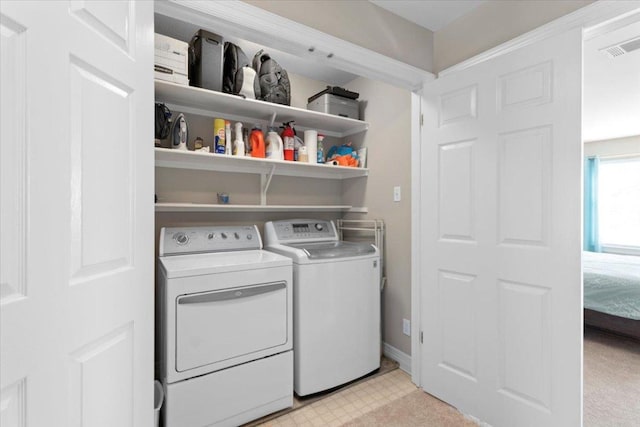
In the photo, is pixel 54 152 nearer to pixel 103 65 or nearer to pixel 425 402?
pixel 103 65

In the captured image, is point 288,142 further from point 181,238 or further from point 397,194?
point 181,238

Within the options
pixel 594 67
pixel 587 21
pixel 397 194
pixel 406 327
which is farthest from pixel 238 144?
pixel 594 67

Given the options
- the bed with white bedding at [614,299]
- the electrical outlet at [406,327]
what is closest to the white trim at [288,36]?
the electrical outlet at [406,327]

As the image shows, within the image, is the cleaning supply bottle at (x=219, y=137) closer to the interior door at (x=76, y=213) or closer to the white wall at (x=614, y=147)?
the interior door at (x=76, y=213)

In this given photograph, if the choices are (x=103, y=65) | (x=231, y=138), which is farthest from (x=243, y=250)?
(x=103, y=65)

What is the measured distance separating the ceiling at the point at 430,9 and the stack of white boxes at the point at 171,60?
3.91 ft

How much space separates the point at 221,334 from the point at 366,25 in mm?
1962

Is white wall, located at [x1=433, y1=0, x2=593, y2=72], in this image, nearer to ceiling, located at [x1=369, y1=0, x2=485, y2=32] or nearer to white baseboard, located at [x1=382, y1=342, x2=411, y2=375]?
ceiling, located at [x1=369, y1=0, x2=485, y2=32]

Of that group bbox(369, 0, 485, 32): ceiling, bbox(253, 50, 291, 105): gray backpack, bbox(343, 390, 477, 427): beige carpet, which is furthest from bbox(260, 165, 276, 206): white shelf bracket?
bbox(343, 390, 477, 427): beige carpet

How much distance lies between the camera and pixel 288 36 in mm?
1604

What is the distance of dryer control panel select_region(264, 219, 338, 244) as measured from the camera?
243 centimetres

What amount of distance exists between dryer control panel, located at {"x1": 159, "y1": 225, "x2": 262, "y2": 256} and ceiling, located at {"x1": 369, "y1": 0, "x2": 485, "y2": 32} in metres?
1.72

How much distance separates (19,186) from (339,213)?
2530mm

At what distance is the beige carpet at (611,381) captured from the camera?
1.82 metres
